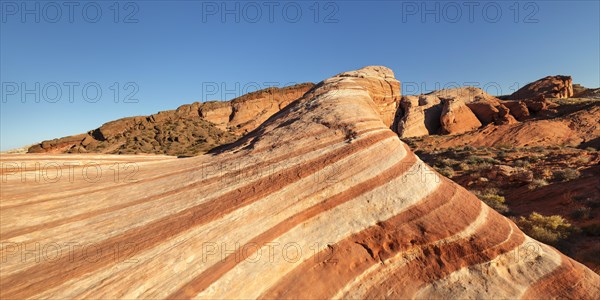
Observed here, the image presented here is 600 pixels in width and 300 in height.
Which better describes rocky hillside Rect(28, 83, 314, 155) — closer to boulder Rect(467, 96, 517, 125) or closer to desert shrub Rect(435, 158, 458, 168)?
desert shrub Rect(435, 158, 458, 168)

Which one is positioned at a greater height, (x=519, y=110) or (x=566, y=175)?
(x=519, y=110)

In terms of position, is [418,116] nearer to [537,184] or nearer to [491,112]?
[491,112]

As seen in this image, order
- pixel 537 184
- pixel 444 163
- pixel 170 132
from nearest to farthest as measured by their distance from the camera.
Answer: pixel 537 184, pixel 444 163, pixel 170 132

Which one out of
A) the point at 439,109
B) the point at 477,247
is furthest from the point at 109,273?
the point at 439,109

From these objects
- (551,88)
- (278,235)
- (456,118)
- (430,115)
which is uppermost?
(551,88)

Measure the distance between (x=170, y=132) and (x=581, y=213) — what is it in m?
42.0

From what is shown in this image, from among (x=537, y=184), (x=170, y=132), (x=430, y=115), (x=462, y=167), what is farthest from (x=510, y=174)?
(x=170, y=132)

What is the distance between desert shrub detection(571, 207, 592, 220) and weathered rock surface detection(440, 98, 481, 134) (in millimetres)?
30145

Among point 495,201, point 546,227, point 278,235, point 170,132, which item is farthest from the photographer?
point 170,132

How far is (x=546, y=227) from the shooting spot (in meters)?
8.81

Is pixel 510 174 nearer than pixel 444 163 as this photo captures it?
Yes

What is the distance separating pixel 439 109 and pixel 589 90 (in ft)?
132

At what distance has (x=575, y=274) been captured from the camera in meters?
3.52

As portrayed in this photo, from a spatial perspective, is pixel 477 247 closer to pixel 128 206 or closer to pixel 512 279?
pixel 512 279
